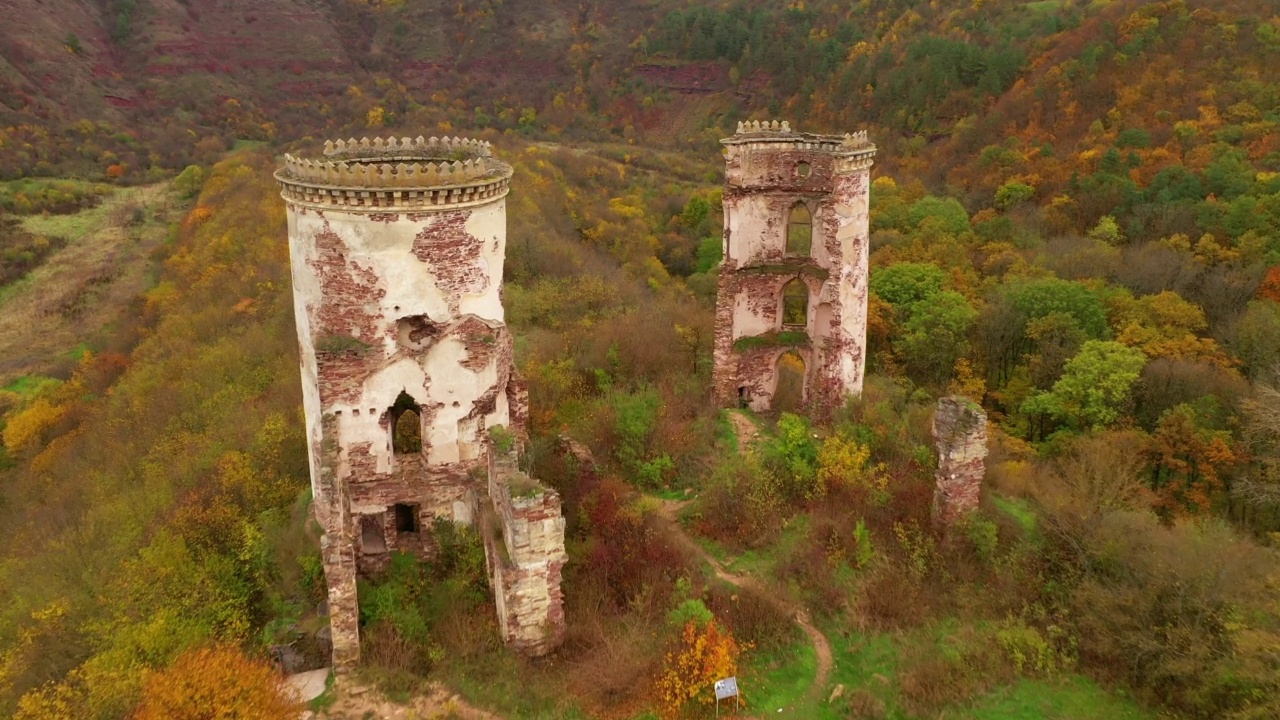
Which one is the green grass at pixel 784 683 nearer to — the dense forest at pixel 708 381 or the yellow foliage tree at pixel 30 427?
the dense forest at pixel 708 381

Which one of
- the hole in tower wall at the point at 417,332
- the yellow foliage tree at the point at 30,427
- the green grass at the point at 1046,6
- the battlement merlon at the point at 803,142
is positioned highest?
the green grass at the point at 1046,6

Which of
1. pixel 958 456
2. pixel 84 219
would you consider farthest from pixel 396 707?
pixel 84 219

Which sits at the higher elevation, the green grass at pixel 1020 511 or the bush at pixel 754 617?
the green grass at pixel 1020 511

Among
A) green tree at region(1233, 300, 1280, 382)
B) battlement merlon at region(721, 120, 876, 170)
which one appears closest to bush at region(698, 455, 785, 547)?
battlement merlon at region(721, 120, 876, 170)

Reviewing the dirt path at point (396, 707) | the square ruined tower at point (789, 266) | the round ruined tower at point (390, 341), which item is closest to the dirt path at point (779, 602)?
the round ruined tower at point (390, 341)

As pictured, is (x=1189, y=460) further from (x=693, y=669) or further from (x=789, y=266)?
(x=693, y=669)

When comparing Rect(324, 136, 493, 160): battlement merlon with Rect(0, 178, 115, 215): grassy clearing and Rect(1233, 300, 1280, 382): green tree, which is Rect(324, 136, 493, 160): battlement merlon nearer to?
Rect(1233, 300, 1280, 382): green tree
